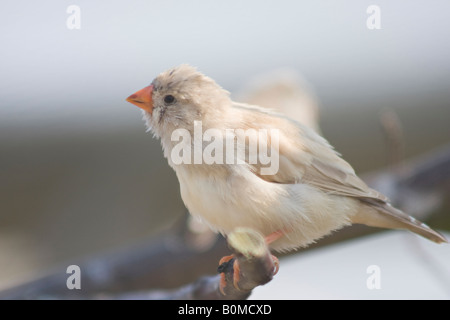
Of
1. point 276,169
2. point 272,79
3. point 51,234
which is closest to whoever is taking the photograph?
point 276,169

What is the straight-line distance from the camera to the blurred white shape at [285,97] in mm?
4594

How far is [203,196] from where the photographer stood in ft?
4.66

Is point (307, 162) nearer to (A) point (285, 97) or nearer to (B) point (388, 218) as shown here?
(B) point (388, 218)

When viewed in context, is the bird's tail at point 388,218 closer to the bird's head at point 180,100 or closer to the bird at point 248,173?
the bird at point 248,173

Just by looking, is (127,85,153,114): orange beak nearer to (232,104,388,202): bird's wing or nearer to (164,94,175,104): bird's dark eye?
(164,94,175,104): bird's dark eye

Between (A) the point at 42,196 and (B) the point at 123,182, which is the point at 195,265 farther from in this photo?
(A) the point at 42,196

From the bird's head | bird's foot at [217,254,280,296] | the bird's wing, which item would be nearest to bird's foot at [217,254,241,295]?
bird's foot at [217,254,280,296]

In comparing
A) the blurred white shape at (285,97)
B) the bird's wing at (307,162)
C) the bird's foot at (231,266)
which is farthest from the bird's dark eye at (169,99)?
the blurred white shape at (285,97)

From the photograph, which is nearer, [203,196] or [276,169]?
[203,196]

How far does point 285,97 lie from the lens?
4.74 metres

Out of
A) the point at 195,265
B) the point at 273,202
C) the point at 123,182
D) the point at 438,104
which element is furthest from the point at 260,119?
the point at 438,104

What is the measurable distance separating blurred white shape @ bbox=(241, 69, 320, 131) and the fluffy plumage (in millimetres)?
2964

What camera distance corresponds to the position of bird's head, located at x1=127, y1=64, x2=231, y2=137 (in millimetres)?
1434
